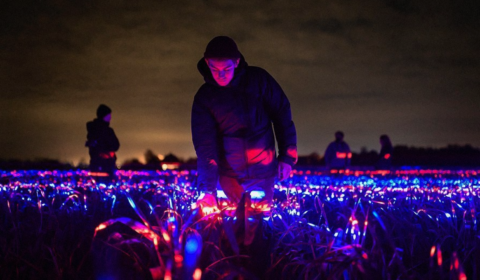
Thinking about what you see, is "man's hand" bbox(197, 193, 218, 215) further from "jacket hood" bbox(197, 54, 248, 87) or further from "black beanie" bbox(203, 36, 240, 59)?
"black beanie" bbox(203, 36, 240, 59)

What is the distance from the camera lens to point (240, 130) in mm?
4129

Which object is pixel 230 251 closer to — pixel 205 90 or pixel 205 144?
pixel 205 144

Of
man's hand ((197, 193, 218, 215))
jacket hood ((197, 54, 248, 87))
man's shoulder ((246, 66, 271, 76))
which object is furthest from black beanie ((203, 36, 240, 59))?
man's hand ((197, 193, 218, 215))

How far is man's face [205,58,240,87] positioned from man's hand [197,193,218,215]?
1003 mm

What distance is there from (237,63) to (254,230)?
1.48m

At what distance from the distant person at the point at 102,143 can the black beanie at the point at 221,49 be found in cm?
565

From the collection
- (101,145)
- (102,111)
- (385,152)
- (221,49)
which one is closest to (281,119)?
(221,49)

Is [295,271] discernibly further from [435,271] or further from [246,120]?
[246,120]

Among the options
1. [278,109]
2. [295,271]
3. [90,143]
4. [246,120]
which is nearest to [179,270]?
[295,271]

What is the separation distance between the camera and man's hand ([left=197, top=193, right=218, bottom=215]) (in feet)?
11.5

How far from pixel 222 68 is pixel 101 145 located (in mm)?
5928

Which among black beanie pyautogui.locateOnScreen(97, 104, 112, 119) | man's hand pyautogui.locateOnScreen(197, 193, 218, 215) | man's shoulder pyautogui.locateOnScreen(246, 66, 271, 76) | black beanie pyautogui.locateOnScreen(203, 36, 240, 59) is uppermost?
black beanie pyautogui.locateOnScreen(97, 104, 112, 119)

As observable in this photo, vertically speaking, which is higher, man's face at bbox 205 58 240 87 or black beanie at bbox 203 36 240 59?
black beanie at bbox 203 36 240 59

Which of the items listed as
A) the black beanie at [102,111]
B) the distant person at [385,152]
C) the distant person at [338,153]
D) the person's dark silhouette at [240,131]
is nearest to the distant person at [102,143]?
the black beanie at [102,111]
